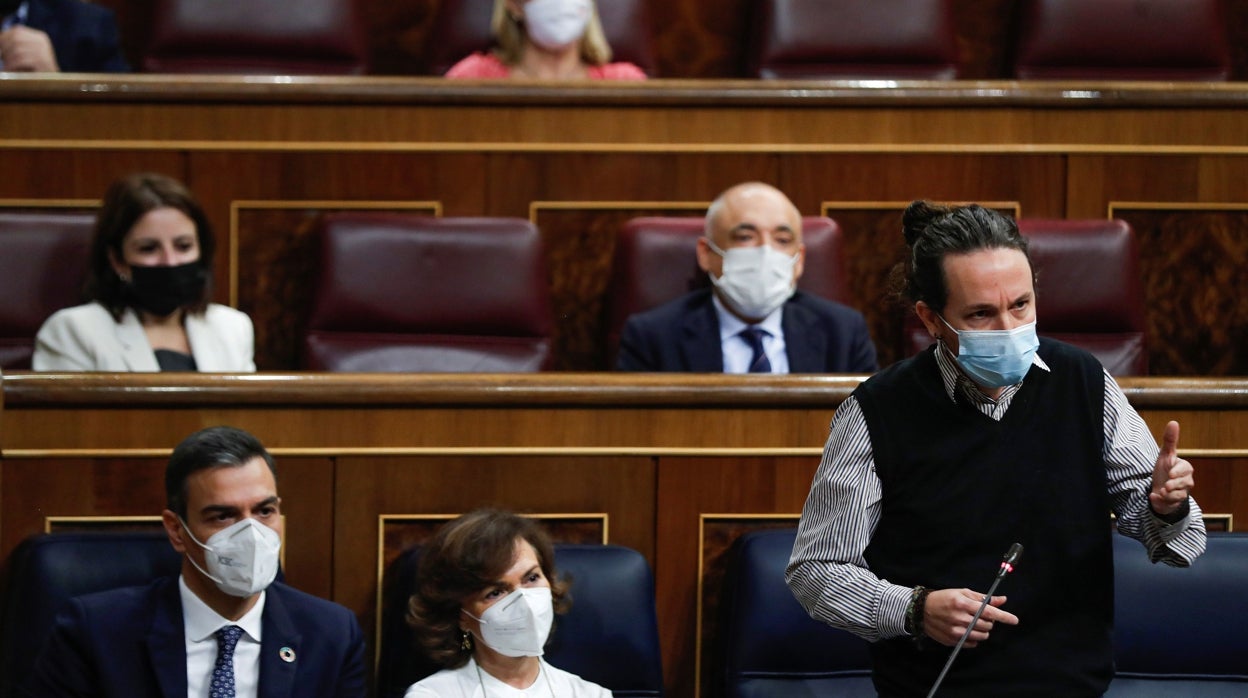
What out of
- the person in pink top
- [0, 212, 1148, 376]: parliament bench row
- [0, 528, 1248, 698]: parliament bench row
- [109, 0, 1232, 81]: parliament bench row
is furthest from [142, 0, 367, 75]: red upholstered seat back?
[0, 528, 1248, 698]: parliament bench row

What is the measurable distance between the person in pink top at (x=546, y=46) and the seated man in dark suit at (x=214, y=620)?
745mm

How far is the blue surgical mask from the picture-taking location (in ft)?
2.35

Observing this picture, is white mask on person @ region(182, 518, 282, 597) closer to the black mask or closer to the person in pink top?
the black mask

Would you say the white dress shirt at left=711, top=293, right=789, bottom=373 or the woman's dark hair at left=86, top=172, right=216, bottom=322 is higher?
the woman's dark hair at left=86, top=172, right=216, bottom=322

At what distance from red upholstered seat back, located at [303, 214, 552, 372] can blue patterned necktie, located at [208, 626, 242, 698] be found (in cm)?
46

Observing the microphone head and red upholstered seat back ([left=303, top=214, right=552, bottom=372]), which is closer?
the microphone head

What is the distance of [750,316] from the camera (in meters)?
1.34

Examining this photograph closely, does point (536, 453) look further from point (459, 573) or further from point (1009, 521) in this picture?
point (1009, 521)

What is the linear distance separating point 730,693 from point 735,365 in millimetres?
421

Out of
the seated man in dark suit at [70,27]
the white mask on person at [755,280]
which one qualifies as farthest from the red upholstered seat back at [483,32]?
the white mask on person at [755,280]

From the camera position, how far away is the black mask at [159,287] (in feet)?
4.28

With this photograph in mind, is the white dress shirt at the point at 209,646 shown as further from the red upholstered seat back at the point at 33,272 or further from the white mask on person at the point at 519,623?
the red upholstered seat back at the point at 33,272

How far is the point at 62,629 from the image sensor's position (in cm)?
89

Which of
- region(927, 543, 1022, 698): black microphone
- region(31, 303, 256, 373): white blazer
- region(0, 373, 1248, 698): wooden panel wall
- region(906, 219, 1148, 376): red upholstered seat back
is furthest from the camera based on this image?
region(906, 219, 1148, 376): red upholstered seat back
